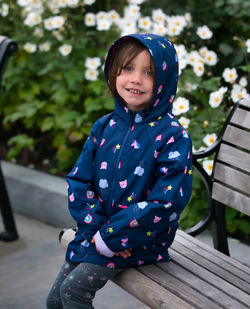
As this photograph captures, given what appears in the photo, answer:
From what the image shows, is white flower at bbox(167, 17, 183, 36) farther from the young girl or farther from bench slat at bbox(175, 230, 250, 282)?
bench slat at bbox(175, 230, 250, 282)

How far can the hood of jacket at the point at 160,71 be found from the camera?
1906 millimetres

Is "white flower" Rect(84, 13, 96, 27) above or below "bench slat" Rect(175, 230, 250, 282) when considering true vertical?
above

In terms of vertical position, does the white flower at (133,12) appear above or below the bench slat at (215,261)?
above

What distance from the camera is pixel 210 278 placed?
1970 millimetres

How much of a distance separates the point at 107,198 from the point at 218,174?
584mm

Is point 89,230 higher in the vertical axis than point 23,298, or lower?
higher

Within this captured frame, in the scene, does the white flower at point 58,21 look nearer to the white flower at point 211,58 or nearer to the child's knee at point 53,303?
the white flower at point 211,58

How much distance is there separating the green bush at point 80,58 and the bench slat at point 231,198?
2.99 feet

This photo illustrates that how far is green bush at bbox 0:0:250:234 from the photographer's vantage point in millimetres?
3527

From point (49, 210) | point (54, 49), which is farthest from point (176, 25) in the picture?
point (49, 210)

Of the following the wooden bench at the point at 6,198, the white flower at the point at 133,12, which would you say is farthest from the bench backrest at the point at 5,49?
the white flower at the point at 133,12

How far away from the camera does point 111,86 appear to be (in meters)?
2.10

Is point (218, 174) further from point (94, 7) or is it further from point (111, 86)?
point (94, 7)

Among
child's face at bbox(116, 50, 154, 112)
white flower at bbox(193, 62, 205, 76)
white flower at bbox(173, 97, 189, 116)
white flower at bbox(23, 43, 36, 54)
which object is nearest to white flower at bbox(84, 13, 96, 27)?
white flower at bbox(23, 43, 36, 54)
